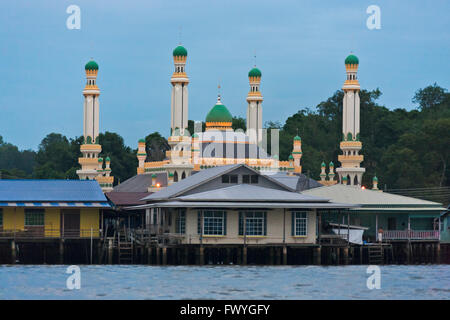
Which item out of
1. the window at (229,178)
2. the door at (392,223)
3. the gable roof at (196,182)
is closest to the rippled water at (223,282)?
the gable roof at (196,182)

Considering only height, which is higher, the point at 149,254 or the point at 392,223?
the point at 392,223

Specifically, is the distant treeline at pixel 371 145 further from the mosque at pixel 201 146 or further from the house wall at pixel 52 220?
the house wall at pixel 52 220

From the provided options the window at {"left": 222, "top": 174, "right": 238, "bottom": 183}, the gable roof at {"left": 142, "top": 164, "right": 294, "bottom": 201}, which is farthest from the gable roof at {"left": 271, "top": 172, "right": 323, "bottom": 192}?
the window at {"left": 222, "top": 174, "right": 238, "bottom": 183}

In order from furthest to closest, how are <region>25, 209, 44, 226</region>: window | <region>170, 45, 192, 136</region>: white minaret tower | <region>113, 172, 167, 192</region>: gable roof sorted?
<region>170, 45, 192, 136</region>: white minaret tower < <region>113, 172, 167, 192</region>: gable roof < <region>25, 209, 44, 226</region>: window

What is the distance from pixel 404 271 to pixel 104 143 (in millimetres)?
88423

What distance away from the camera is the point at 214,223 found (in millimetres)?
75125

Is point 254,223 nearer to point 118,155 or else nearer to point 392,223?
point 392,223

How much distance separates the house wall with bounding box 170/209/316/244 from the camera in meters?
75.0

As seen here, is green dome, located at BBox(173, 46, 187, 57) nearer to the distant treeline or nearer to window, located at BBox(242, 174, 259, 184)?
the distant treeline

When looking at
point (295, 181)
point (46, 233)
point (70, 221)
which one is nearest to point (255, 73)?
point (295, 181)

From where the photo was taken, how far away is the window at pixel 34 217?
261ft

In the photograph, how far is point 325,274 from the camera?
67875 mm

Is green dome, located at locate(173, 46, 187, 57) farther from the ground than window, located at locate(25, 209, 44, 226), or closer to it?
farther from the ground

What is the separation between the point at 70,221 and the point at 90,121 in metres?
42.1
